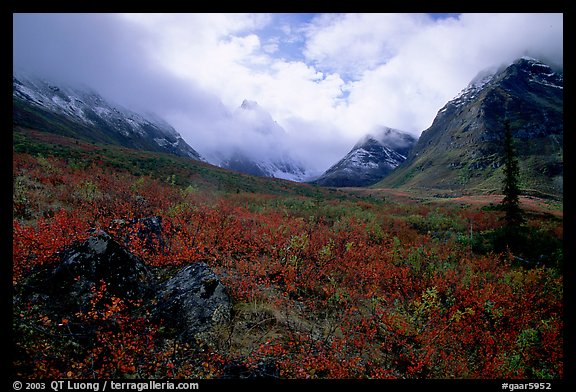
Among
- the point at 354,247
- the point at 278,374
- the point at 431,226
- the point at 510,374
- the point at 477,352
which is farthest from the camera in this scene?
the point at 431,226

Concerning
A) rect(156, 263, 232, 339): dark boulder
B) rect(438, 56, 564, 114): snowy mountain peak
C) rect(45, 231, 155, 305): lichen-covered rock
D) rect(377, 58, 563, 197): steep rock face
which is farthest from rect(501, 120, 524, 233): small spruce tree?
rect(438, 56, 564, 114): snowy mountain peak

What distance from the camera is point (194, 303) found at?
6.73m

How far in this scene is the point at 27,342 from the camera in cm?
492

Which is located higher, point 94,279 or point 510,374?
point 94,279

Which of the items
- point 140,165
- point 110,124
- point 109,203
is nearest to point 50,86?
point 110,124

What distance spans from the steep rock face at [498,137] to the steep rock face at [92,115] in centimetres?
13138

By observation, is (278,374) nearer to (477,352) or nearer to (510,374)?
(510,374)

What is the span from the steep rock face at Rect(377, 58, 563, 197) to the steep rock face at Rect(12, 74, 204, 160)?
131 meters

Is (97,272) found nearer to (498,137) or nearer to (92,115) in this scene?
(92,115)

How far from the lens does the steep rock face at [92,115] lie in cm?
8321

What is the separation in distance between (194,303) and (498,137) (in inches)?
6363

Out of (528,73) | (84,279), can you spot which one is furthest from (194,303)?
(528,73)

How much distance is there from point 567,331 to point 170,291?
852 centimetres

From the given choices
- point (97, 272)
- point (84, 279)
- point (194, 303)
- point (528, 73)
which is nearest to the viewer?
point (84, 279)
